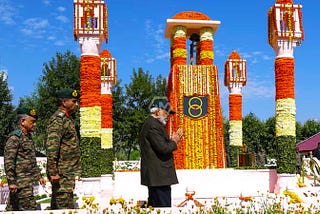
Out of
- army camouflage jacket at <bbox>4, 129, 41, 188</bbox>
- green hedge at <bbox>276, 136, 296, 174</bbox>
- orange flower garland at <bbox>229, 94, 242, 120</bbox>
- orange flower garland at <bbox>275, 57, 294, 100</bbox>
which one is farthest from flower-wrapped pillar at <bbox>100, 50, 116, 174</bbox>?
army camouflage jacket at <bbox>4, 129, 41, 188</bbox>

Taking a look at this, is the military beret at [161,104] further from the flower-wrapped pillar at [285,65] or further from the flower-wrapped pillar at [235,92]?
the flower-wrapped pillar at [235,92]

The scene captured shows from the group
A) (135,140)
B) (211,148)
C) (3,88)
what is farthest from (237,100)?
(3,88)

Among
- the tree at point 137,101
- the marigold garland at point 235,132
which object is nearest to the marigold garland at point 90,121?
the marigold garland at point 235,132

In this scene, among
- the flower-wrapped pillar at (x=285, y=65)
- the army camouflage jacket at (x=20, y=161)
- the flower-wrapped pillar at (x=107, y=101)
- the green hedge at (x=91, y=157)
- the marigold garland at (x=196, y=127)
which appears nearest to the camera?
the army camouflage jacket at (x=20, y=161)

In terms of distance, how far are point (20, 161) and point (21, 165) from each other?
60 millimetres

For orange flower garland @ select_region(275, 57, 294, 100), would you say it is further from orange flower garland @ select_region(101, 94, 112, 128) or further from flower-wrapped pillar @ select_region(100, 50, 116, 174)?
orange flower garland @ select_region(101, 94, 112, 128)

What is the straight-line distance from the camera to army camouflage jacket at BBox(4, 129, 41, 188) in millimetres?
5266

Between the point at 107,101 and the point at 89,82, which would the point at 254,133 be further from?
the point at 89,82

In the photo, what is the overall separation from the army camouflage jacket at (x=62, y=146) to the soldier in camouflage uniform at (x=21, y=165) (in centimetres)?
79

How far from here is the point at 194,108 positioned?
15.7 meters

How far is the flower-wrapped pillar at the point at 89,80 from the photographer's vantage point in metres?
12.7

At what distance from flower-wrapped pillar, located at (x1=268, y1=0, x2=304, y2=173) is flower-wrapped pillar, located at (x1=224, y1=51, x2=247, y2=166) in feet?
22.6

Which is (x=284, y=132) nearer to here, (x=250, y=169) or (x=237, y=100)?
(x=250, y=169)

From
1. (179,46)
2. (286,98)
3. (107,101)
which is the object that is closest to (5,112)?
(107,101)
